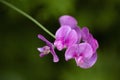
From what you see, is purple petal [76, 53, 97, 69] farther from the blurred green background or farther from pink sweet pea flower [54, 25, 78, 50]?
the blurred green background

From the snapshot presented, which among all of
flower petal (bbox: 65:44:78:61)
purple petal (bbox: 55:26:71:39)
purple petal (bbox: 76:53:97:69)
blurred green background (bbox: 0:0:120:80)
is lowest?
purple petal (bbox: 76:53:97:69)

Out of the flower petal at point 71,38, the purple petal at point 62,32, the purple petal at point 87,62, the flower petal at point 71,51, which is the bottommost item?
the purple petal at point 87,62

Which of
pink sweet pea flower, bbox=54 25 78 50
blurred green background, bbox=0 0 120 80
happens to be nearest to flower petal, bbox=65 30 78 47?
pink sweet pea flower, bbox=54 25 78 50

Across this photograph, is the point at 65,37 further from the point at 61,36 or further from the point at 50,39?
the point at 50,39

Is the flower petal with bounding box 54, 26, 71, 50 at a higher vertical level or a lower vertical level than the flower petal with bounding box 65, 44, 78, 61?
higher

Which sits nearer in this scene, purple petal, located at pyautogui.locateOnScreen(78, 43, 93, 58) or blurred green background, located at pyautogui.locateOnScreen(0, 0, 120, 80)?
→ purple petal, located at pyautogui.locateOnScreen(78, 43, 93, 58)

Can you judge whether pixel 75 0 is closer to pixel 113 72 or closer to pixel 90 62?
pixel 113 72

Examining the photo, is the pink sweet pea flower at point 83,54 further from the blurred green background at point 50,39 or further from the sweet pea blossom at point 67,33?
the blurred green background at point 50,39

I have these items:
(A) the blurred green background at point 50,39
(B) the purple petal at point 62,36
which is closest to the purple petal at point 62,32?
(B) the purple petal at point 62,36

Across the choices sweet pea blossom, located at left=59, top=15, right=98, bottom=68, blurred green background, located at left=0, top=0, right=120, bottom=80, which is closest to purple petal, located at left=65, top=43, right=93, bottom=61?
sweet pea blossom, located at left=59, top=15, right=98, bottom=68
